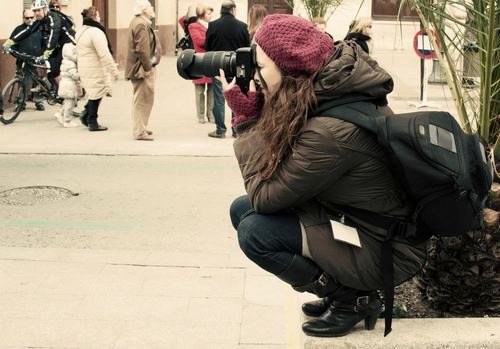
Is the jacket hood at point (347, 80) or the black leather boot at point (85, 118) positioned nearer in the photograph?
the jacket hood at point (347, 80)

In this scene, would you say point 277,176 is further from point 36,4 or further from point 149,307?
point 36,4

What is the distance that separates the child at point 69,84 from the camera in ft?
40.5

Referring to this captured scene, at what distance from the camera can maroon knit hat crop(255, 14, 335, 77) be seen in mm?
3326

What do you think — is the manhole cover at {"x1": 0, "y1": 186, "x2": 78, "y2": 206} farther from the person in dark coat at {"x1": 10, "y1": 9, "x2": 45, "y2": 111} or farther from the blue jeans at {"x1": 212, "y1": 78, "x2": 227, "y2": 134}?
the person in dark coat at {"x1": 10, "y1": 9, "x2": 45, "y2": 111}

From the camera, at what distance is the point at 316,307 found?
12.1 ft

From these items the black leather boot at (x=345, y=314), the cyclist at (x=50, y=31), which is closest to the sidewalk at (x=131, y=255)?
the black leather boot at (x=345, y=314)

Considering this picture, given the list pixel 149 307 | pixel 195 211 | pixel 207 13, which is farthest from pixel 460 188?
pixel 207 13

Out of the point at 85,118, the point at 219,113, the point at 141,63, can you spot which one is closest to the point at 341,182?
the point at 141,63

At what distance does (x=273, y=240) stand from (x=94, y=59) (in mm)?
9116

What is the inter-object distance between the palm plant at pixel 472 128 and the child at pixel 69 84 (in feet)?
29.6

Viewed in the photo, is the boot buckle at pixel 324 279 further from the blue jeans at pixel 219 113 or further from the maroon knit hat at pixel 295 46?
the blue jeans at pixel 219 113

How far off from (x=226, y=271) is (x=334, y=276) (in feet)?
8.94

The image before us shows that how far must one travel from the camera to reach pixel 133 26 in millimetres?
11203

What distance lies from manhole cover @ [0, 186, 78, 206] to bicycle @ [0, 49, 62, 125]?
13.8 feet
